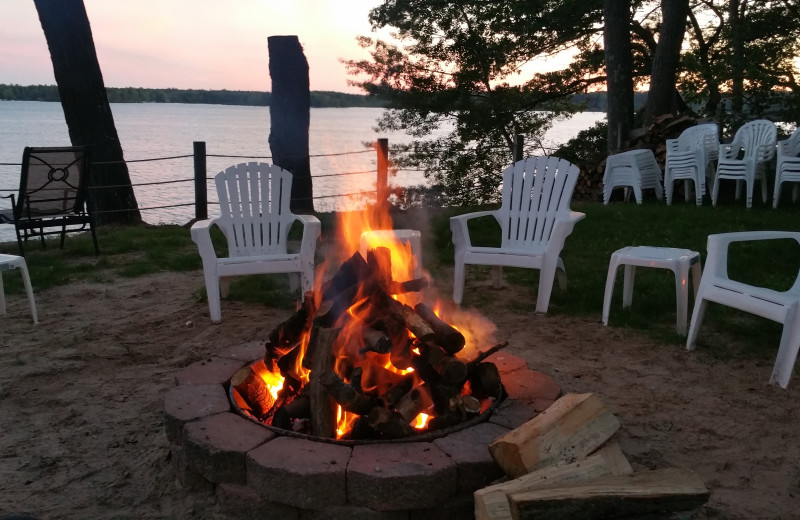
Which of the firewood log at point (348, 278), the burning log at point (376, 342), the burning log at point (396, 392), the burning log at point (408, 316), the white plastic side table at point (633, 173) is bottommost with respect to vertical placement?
the burning log at point (396, 392)

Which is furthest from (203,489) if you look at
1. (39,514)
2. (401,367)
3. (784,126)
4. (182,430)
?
(784,126)

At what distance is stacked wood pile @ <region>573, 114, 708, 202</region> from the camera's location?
9.23 meters

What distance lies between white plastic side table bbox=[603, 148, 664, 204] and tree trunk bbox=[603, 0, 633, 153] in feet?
3.50

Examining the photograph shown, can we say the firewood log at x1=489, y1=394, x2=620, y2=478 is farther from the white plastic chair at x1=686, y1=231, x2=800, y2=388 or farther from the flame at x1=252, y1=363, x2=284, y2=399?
the white plastic chair at x1=686, y1=231, x2=800, y2=388

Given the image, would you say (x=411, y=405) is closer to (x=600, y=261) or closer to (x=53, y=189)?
(x=600, y=261)

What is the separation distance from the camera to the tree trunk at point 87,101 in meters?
7.63

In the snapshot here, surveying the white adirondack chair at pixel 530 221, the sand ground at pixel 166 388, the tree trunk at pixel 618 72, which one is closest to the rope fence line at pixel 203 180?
the tree trunk at pixel 618 72

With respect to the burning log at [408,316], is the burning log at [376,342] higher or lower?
lower

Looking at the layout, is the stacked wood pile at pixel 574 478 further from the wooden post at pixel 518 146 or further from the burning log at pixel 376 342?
the wooden post at pixel 518 146

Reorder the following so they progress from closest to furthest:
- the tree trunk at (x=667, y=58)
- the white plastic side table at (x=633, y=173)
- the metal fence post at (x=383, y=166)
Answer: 1. the metal fence post at (x=383, y=166)
2. the white plastic side table at (x=633, y=173)
3. the tree trunk at (x=667, y=58)

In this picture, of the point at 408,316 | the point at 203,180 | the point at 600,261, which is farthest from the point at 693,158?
the point at 408,316

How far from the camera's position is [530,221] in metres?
4.87

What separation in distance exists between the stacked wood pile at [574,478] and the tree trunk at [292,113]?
637 centimetres

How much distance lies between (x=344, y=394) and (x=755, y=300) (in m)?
2.26
